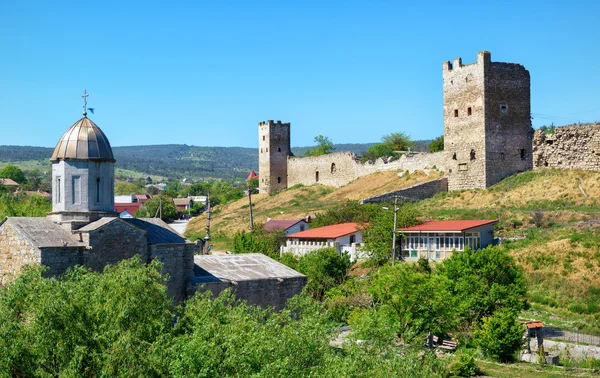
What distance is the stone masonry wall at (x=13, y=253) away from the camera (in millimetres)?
20484

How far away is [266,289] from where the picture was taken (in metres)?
25.2

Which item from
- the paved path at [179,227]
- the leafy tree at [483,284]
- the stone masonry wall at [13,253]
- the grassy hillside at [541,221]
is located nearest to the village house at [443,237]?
the grassy hillside at [541,221]

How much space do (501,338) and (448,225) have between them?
1330 cm

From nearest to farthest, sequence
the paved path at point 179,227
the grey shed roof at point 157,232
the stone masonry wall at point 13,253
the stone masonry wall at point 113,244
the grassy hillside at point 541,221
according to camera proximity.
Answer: the stone masonry wall at point 13,253, the stone masonry wall at point 113,244, the grey shed roof at point 157,232, the grassy hillside at point 541,221, the paved path at point 179,227

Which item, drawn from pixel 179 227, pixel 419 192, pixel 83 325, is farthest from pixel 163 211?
pixel 83 325

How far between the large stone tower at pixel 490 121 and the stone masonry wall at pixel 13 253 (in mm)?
31187

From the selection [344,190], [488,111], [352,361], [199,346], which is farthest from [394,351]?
[344,190]

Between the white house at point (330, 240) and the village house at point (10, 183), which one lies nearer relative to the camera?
the white house at point (330, 240)

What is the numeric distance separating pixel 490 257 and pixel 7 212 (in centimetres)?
2683

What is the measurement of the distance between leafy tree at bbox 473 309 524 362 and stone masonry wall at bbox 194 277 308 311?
20.0 ft

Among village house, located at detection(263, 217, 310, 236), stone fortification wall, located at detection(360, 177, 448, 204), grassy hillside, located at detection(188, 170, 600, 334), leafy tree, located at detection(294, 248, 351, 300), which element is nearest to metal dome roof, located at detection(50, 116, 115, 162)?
leafy tree, located at detection(294, 248, 351, 300)

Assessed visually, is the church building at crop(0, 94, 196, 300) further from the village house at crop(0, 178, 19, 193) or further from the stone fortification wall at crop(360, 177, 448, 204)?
the village house at crop(0, 178, 19, 193)

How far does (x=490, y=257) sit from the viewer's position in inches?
1160

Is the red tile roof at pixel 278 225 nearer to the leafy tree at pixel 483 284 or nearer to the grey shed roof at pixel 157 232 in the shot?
the leafy tree at pixel 483 284
